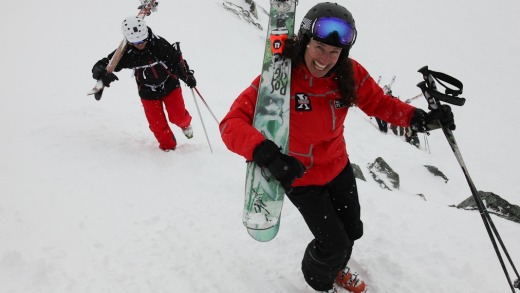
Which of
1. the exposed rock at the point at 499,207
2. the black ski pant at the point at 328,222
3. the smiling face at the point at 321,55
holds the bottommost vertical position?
the exposed rock at the point at 499,207

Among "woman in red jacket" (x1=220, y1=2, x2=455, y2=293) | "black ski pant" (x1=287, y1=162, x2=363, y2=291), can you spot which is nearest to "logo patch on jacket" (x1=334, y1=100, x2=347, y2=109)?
"woman in red jacket" (x1=220, y1=2, x2=455, y2=293)

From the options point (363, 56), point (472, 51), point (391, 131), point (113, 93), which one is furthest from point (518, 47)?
point (113, 93)

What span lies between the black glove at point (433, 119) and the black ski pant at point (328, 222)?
25.9 inches

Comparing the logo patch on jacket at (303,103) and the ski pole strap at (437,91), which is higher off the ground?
the ski pole strap at (437,91)

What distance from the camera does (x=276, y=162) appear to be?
216cm

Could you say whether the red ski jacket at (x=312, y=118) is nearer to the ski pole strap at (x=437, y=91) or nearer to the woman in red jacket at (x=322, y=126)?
the woman in red jacket at (x=322, y=126)

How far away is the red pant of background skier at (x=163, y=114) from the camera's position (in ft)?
19.4

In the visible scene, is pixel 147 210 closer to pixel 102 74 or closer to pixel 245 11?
pixel 102 74

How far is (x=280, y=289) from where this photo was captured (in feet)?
10.5

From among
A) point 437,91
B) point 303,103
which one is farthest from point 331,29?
point 437,91

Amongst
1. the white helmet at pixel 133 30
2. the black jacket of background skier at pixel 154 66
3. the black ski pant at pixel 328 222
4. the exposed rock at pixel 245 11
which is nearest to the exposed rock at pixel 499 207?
the black ski pant at pixel 328 222

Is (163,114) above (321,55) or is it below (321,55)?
→ below

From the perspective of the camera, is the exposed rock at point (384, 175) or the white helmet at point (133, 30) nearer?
the white helmet at point (133, 30)

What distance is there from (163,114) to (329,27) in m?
4.25
